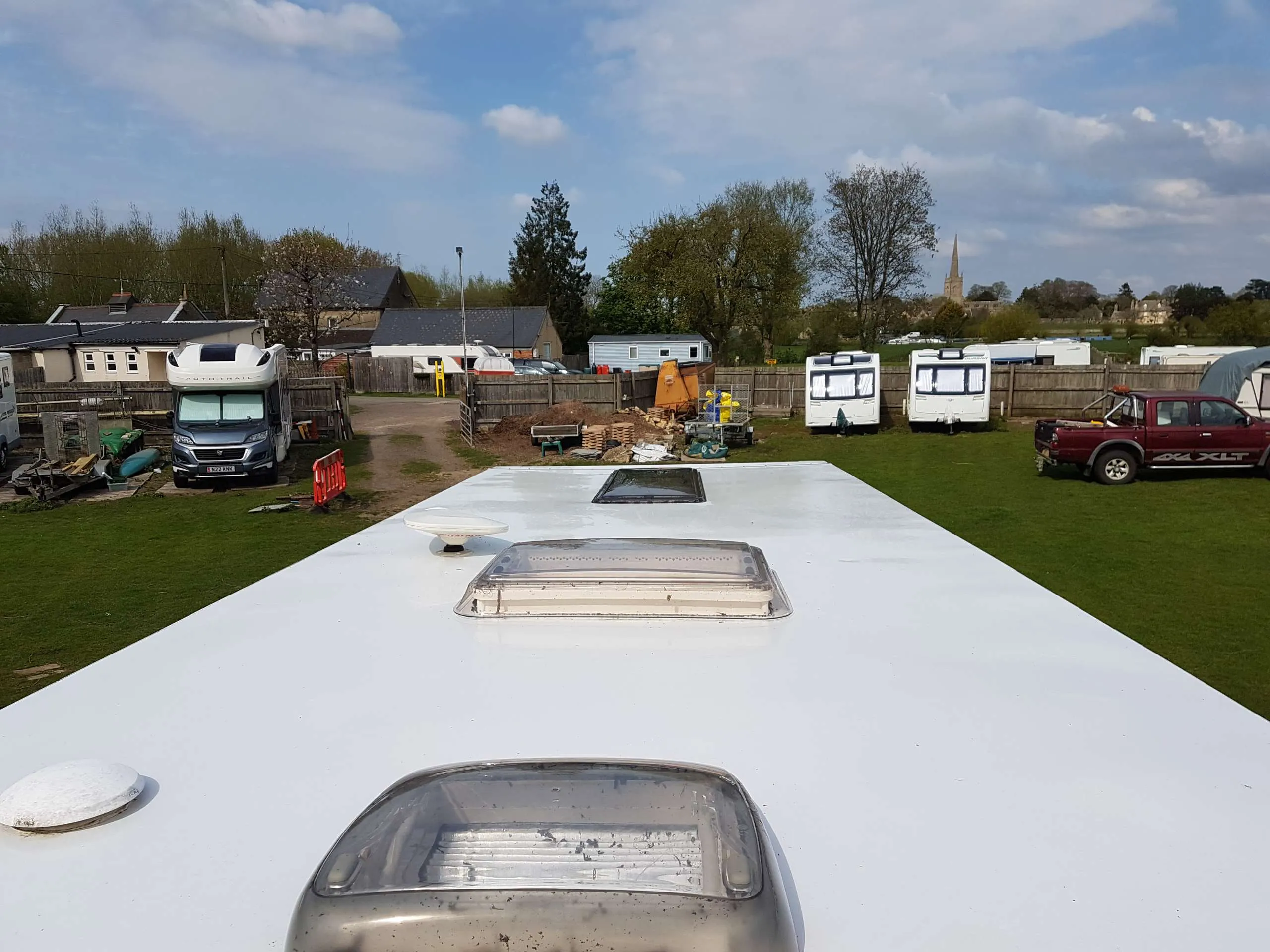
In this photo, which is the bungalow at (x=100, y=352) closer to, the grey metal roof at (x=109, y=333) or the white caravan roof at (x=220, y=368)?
the grey metal roof at (x=109, y=333)

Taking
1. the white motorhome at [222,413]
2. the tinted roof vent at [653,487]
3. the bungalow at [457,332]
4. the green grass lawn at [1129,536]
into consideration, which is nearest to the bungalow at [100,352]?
the bungalow at [457,332]

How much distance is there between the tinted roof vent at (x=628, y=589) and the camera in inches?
147

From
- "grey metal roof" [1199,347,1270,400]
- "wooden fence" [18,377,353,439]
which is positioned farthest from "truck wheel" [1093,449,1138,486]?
"wooden fence" [18,377,353,439]

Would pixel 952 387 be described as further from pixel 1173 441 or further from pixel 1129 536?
pixel 1129 536

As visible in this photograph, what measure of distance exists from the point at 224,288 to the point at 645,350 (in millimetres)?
30073

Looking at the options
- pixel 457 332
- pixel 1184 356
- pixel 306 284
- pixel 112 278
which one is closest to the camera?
pixel 1184 356

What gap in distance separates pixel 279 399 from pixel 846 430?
16912 mm

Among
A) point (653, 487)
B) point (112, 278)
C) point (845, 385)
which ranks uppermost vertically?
point (112, 278)

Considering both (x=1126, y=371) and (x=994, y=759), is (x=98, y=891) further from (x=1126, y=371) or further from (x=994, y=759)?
(x=1126, y=371)

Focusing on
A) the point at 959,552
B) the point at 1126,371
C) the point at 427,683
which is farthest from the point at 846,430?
the point at 427,683

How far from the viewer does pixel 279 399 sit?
2028 centimetres

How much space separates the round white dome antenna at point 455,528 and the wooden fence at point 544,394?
21274mm

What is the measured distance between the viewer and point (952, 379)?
25.2 m

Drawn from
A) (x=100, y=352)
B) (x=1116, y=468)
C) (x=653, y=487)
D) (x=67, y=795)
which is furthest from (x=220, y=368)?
(x=100, y=352)
